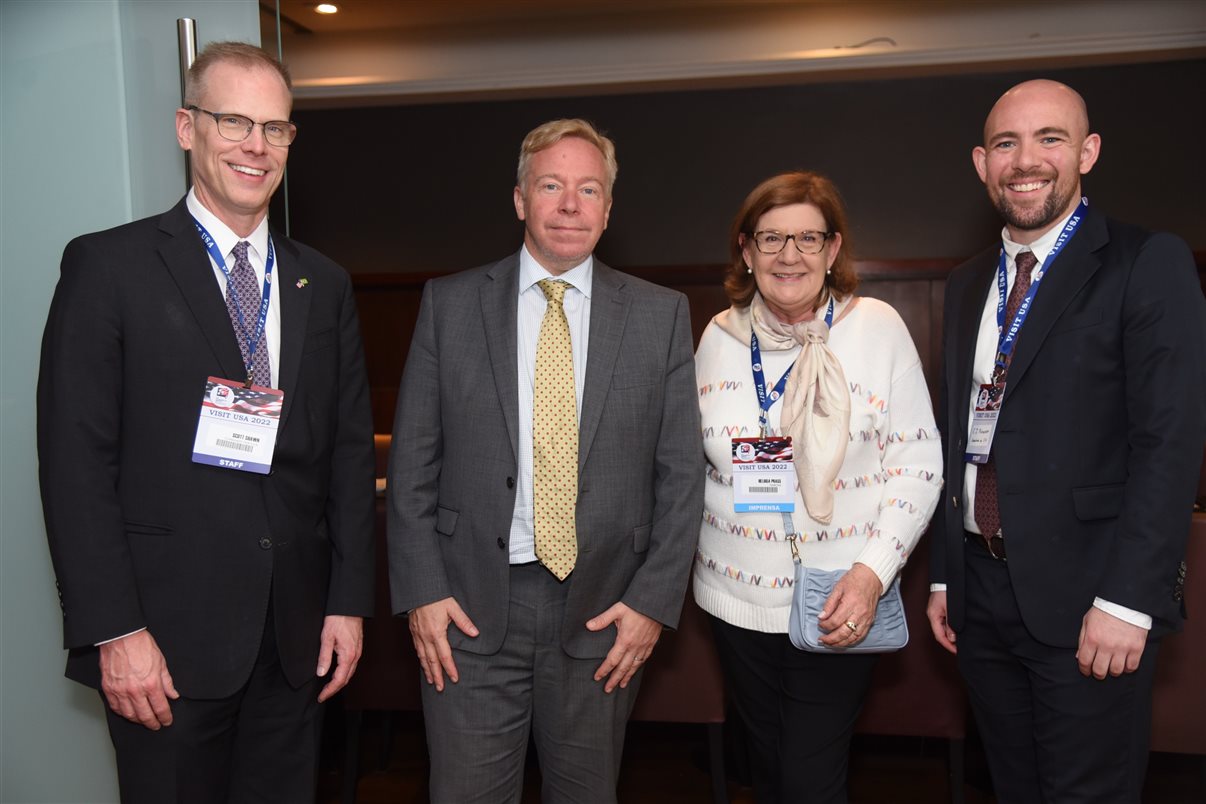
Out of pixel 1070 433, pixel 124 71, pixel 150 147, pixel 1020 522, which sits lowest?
pixel 1020 522

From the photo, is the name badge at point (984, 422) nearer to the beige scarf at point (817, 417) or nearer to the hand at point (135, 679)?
the beige scarf at point (817, 417)

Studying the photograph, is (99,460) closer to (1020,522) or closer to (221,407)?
(221,407)

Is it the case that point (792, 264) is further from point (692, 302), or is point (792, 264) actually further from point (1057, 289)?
point (692, 302)

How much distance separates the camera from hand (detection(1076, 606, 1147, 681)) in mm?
1780

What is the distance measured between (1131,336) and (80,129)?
2.38 metres

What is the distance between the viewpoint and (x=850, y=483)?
6.66ft

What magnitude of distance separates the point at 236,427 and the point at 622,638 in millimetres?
894

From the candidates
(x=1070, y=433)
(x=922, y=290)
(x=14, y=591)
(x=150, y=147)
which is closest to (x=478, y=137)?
(x=922, y=290)

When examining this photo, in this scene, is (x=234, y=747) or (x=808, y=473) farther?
(x=808, y=473)

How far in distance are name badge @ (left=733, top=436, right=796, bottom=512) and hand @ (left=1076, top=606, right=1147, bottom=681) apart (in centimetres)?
63

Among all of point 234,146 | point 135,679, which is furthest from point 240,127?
point 135,679

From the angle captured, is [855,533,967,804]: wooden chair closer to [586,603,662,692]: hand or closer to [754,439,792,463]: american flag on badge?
[754,439,792,463]: american flag on badge

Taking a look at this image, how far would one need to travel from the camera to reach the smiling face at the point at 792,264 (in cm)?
207

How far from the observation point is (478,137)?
6.88 m
